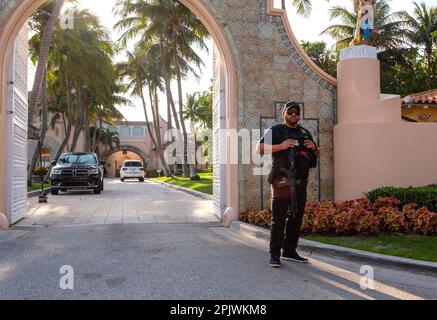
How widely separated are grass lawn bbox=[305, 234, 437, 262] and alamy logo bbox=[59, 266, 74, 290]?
3272mm

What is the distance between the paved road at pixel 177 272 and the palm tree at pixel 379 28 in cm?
2852

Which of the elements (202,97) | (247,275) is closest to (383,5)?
(202,97)

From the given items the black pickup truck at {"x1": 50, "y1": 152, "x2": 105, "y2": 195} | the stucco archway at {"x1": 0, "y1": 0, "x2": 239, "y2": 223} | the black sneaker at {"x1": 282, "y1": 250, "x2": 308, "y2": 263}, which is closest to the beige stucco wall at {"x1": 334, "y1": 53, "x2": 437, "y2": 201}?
the stucco archway at {"x1": 0, "y1": 0, "x2": 239, "y2": 223}

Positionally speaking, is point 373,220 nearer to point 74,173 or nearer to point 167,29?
point 74,173

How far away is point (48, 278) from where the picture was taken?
432 cm

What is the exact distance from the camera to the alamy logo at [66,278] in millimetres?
4043

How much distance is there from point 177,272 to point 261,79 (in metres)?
4.93

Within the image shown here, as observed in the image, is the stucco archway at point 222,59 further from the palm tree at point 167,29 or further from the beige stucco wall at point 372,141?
the palm tree at point 167,29

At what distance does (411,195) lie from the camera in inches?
276

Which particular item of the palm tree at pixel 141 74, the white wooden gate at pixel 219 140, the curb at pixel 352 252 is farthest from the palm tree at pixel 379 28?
the curb at pixel 352 252

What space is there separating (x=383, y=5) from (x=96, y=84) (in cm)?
2248

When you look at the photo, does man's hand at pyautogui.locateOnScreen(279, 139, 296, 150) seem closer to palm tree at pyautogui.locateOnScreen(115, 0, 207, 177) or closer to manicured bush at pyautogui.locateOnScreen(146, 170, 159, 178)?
palm tree at pyautogui.locateOnScreen(115, 0, 207, 177)

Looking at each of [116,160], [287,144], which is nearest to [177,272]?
[287,144]

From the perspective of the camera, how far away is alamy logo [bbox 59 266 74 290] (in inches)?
159
